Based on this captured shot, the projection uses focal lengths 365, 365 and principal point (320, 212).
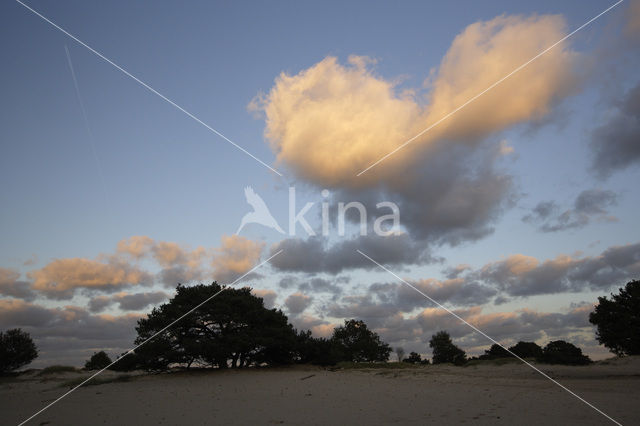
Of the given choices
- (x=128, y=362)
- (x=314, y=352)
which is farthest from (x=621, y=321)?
(x=128, y=362)

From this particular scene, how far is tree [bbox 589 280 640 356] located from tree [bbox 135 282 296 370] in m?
24.2

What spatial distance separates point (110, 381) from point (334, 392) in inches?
581

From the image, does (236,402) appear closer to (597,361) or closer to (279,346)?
(279,346)

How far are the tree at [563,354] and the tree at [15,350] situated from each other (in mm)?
37931

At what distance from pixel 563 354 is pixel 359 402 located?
1563 centimetres

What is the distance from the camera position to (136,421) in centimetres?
914

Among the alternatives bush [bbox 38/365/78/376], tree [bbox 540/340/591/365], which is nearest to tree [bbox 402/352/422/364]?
tree [bbox 540/340/591/365]

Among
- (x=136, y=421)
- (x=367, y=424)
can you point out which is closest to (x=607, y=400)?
(x=367, y=424)

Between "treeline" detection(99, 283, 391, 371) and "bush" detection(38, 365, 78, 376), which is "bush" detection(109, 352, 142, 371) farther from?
"bush" detection(38, 365, 78, 376)

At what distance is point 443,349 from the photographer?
125ft

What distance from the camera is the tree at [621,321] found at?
26484mm

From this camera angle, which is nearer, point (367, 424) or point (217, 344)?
point (367, 424)

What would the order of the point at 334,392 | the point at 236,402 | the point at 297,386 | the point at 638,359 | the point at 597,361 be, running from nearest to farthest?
the point at 236,402, the point at 334,392, the point at 297,386, the point at 638,359, the point at 597,361

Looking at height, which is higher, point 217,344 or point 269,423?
point 217,344
